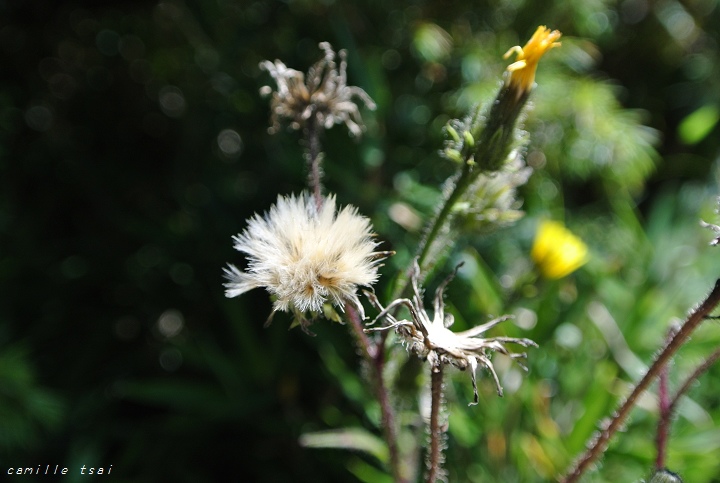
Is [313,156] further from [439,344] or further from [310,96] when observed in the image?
[439,344]

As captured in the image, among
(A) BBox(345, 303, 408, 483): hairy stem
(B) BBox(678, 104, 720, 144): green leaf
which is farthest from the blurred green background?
(A) BBox(345, 303, 408, 483): hairy stem

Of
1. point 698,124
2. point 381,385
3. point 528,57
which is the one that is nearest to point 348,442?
point 381,385

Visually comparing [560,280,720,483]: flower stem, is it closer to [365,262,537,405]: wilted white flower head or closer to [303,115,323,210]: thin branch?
[365,262,537,405]: wilted white flower head

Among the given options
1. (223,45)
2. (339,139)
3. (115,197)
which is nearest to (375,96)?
(339,139)

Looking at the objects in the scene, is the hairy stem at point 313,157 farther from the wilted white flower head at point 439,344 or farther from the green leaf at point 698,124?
the green leaf at point 698,124

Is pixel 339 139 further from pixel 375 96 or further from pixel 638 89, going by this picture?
pixel 638 89
